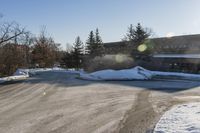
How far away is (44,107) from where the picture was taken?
1382 cm

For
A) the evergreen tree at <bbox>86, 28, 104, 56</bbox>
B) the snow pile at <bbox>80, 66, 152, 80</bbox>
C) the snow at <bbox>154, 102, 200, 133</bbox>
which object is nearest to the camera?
the snow at <bbox>154, 102, 200, 133</bbox>

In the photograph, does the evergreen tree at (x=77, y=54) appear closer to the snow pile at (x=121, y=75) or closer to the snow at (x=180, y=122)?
the snow pile at (x=121, y=75)

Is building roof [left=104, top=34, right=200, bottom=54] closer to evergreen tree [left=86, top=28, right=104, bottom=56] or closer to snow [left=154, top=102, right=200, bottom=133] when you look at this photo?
evergreen tree [left=86, top=28, right=104, bottom=56]

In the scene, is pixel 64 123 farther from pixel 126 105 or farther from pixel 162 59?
pixel 162 59

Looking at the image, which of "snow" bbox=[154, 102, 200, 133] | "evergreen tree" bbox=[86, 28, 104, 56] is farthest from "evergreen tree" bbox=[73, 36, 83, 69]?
"snow" bbox=[154, 102, 200, 133]

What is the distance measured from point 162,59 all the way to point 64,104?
37215 millimetres

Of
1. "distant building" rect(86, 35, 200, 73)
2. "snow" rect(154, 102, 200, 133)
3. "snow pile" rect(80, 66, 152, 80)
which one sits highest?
"distant building" rect(86, 35, 200, 73)

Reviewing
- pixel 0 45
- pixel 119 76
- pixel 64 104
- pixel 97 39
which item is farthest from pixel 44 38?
pixel 64 104

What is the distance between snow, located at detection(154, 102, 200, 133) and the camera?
8.79 metres

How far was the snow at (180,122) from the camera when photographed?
879cm

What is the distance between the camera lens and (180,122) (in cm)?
988

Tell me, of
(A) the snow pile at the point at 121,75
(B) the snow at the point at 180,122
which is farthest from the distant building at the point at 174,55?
(B) the snow at the point at 180,122

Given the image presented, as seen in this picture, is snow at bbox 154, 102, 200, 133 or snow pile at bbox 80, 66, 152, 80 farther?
snow pile at bbox 80, 66, 152, 80

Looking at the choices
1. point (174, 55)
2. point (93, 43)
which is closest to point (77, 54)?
point (93, 43)
